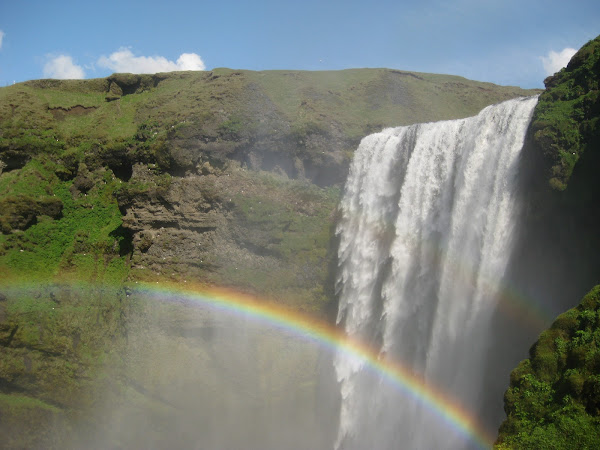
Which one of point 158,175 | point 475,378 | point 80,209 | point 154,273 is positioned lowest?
point 475,378

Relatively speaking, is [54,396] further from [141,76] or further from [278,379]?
[141,76]

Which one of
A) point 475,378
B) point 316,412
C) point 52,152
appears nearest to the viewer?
point 475,378

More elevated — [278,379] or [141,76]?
[141,76]

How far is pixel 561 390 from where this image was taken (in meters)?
9.11

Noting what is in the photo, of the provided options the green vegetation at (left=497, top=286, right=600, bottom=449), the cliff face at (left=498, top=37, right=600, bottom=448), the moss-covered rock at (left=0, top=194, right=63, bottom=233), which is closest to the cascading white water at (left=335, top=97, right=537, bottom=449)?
the cliff face at (left=498, top=37, right=600, bottom=448)

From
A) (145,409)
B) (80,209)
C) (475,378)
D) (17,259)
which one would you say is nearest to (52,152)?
(80,209)

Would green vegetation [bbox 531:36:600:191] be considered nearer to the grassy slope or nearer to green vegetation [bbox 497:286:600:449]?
green vegetation [bbox 497:286:600:449]

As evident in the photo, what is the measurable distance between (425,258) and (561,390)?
10.1 meters

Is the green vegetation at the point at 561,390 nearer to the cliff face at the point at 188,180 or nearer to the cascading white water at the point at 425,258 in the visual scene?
the cascading white water at the point at 425,258

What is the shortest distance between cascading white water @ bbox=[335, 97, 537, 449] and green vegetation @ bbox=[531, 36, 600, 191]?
3.12ft

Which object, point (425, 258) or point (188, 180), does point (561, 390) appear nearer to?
point (425, 258)

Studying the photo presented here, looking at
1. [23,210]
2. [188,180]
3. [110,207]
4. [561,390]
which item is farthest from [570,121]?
[23,210]

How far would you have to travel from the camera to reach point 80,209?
27469 millimetres

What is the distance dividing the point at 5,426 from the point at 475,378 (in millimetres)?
20859
